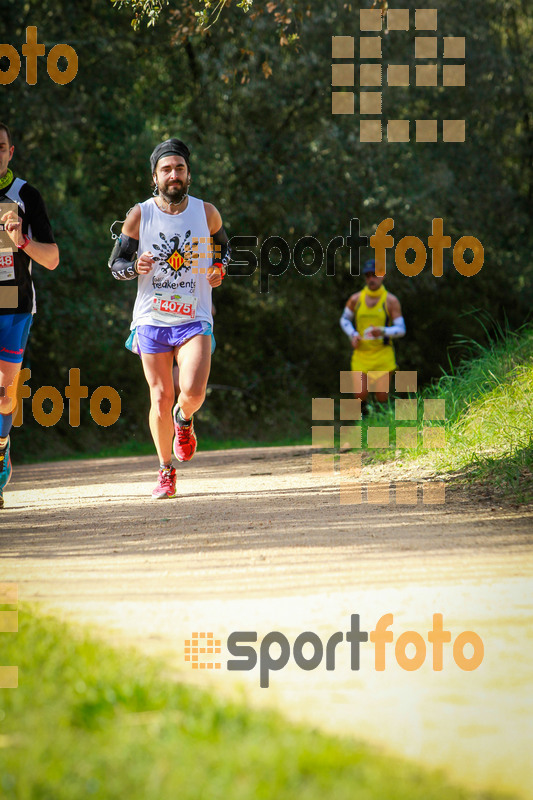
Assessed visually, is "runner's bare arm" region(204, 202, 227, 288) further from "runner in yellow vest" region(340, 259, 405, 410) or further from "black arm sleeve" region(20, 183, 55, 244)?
"runner in yellow vest" region(340, 259, 405, 410)

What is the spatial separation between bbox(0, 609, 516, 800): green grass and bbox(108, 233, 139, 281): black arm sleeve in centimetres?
401

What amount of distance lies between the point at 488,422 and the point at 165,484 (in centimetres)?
267

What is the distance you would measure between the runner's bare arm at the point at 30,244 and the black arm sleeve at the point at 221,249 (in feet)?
3.54

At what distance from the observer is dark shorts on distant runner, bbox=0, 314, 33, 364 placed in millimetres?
6770

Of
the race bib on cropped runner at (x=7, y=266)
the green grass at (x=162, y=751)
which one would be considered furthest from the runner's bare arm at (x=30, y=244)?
the green grass at (x=162, y=751)

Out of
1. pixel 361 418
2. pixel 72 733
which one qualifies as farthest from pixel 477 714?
pixel 361 418

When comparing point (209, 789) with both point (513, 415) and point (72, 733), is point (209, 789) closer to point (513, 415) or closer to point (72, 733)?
point (72, 733)

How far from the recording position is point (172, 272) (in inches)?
261

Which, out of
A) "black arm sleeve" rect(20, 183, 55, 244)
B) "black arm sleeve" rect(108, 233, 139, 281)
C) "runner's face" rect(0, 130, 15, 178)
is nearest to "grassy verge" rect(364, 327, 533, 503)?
"black arm sleeve" rect(108, 233, 139, 281)

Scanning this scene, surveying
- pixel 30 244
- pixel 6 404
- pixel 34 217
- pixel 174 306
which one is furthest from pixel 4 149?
pixel 6 404

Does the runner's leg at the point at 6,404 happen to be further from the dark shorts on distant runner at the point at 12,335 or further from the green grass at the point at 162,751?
the green grass at the point at 162,751

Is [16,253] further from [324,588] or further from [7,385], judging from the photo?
[324,588]

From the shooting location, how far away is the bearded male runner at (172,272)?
261 inches

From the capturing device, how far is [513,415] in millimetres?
7770
